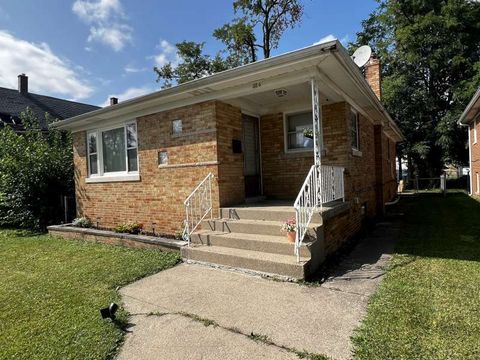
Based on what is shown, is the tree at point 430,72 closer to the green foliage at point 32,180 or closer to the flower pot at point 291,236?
the flower pot at point 291,236

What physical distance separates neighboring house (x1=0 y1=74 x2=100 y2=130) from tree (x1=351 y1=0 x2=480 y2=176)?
2048 cm

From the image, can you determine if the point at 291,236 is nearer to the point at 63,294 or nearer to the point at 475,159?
the point at 63,294

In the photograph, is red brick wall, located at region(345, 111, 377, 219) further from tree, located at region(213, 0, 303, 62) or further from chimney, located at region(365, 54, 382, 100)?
tree, located at region(213, 0, 303, 62)

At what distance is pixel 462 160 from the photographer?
20672 millimetres

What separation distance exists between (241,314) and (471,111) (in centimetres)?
1531

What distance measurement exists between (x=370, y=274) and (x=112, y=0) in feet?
30.3

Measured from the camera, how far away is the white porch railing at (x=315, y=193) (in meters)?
4.28

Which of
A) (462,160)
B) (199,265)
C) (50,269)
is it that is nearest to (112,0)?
(50,269)

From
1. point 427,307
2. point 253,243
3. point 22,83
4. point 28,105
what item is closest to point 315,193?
point 253,243

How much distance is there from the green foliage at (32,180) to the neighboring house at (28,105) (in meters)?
6.04

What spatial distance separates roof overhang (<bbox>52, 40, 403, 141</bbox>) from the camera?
177 inches

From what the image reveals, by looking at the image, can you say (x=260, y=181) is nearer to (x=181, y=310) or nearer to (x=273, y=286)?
(x=273, y=286)

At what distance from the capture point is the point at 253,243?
4.80 meters

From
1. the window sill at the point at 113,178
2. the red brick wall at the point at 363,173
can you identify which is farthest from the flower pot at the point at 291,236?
the window sill at the point at 113,178
